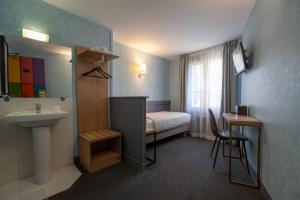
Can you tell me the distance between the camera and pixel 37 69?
1890 mm

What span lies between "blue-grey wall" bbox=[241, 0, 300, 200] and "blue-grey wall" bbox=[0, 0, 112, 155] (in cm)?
242

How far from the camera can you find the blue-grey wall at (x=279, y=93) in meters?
1.04

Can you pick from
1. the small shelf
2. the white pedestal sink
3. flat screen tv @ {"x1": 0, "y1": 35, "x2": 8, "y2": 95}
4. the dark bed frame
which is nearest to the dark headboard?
the dark bed frame

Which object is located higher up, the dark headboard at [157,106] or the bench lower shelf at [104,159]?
the dark headboard at [157,106]

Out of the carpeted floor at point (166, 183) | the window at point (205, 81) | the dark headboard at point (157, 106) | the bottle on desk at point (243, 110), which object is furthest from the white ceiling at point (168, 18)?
the carpeted floor at point (166, 183)

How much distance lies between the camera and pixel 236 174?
1949 mm

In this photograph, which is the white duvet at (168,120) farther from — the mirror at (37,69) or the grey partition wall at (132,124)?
the mirror at (37,69)

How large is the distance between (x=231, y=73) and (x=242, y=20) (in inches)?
46.5

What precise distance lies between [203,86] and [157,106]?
149 cm

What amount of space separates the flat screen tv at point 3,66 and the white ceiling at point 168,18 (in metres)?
0.83

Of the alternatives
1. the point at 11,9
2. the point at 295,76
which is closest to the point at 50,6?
the point at 11,9

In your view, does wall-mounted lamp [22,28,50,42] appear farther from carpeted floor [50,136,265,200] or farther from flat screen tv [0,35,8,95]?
carpeted floor [50,136,265,200]

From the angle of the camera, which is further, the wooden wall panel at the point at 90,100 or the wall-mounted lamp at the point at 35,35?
the wooden wall panel at the point at 90,100

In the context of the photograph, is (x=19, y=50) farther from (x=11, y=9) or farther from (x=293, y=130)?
(x=293, y=130)
